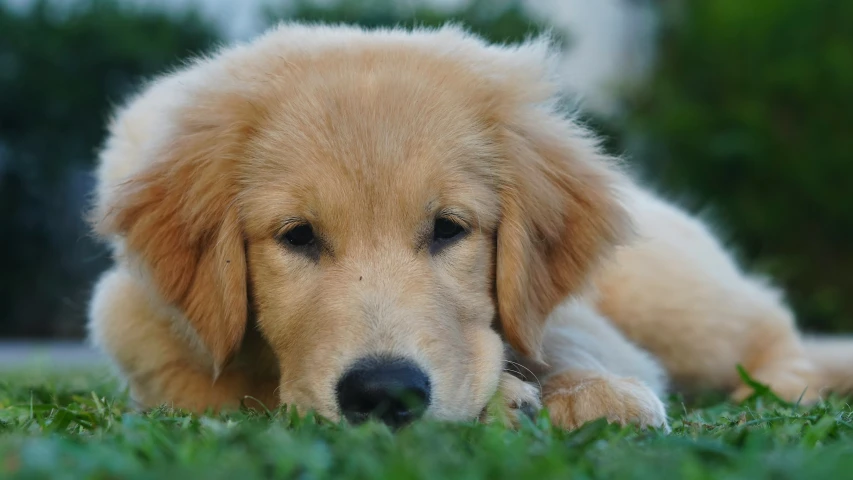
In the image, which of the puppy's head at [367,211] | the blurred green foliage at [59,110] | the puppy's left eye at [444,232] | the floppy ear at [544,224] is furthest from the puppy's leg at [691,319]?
the blurred green foliage at [59,110]

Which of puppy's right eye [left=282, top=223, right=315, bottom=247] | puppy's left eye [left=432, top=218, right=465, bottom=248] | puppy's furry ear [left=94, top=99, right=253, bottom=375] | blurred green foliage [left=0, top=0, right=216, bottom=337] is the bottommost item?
blurred green foliage [left=0, top=0, right=216, bottom=337]

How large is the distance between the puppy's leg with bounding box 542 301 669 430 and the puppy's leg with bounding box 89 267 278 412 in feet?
3.10

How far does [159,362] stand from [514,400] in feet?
4.23

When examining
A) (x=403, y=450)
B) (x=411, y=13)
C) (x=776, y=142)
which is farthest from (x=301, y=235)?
(x=776, y=142)

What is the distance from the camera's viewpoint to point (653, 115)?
32.3 ft

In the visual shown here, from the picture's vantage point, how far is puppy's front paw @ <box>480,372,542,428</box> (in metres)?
2.65

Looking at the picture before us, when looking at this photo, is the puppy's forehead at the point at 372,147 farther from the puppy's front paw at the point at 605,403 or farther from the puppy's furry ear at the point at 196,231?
the puppy's front paw at the point at 605,403

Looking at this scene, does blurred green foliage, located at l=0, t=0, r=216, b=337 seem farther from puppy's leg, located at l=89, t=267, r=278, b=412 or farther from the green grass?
the green grass

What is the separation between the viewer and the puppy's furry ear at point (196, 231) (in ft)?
9.73

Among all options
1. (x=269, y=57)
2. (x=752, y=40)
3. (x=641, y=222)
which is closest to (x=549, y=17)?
(x=752, y=40)

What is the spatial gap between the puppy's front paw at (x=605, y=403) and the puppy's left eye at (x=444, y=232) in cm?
56

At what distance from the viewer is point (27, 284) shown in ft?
32.9

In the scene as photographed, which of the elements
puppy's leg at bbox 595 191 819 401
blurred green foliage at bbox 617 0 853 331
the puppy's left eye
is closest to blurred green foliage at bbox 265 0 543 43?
blurred green foliage at bbox 617 0 853 331

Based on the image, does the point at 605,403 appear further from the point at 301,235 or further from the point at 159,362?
the point at 159,362
